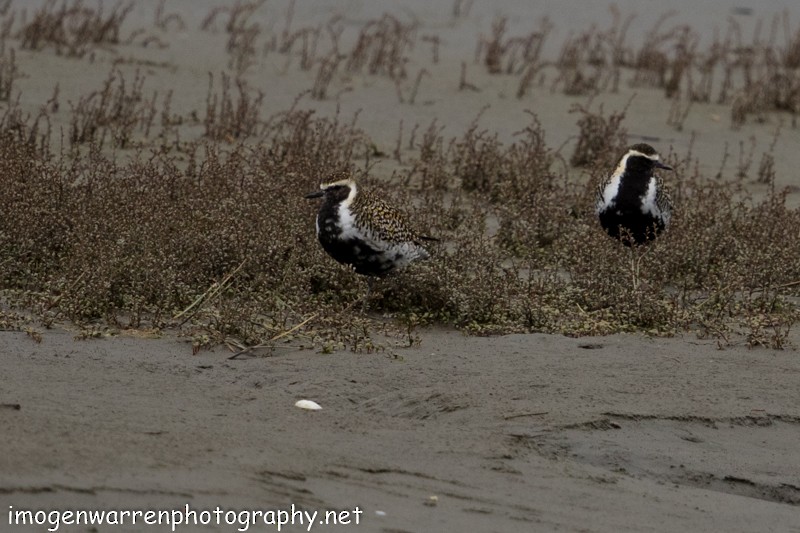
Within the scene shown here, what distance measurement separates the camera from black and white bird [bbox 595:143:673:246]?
876 centimetres

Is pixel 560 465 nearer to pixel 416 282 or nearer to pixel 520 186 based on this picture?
pixel 416 282

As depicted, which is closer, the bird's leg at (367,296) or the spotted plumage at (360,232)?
Answer: the bird's leg at (367,296)

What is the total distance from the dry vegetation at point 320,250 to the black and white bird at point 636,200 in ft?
0.45

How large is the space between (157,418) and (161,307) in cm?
183

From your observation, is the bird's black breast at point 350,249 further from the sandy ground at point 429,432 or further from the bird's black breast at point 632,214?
the bird's black breast at point 632,214

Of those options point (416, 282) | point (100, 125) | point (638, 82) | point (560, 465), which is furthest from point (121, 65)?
point (560, 465)

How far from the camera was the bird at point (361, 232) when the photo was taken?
A: 7.63 meters

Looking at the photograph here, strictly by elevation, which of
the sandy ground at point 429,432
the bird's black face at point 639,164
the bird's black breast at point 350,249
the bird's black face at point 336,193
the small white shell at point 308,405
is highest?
the bird's black face at point 639,164

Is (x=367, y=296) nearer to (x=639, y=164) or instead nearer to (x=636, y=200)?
(x=636, y=200)

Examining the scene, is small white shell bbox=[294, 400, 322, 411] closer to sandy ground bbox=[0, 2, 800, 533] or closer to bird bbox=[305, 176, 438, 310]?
sandy ground bbox=[0, 2, 800, 533]

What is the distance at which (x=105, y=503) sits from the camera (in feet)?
14.4

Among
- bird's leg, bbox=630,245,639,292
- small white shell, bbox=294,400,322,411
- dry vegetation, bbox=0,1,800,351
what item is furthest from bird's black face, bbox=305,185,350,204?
small white shell, bbox=294,400,322,411

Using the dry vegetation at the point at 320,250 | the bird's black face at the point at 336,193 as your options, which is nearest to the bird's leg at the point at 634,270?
the dry vegetation at the point at 320,250

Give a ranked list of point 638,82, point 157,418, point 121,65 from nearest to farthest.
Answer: point 157,418, point 121,65, point 638,82
